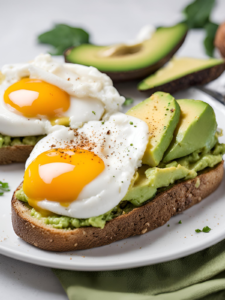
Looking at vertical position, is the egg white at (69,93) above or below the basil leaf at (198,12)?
below

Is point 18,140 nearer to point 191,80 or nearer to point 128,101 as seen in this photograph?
point 128,101

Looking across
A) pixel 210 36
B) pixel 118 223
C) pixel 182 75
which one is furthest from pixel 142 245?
pixel 210 36

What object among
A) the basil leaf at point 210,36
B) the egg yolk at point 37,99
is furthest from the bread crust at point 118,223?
the basil leaf at point 210,36

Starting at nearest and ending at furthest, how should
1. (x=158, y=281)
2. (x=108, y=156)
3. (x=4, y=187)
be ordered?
(x=158, y=281) < (x=108, y=156) < (x=4, y=187)

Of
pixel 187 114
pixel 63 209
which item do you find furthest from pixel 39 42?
pixel 63 209

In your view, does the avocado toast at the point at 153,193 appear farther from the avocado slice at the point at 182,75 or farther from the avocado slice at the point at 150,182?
the avocado slice at the point at 182,75

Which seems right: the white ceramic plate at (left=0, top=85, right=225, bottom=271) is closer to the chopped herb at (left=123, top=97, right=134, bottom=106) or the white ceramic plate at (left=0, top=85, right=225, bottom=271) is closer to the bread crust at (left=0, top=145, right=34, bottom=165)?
the bread crust at (left=0, top=145, right=34, bottom=165)

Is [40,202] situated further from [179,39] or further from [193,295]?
[179,39]

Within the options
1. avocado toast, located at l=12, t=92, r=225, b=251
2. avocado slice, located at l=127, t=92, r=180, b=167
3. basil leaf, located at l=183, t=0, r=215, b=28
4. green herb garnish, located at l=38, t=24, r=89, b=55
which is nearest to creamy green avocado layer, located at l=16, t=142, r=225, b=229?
avocado toast, located at l=12, t=92, r=225, b=251
